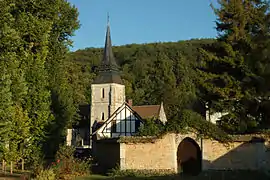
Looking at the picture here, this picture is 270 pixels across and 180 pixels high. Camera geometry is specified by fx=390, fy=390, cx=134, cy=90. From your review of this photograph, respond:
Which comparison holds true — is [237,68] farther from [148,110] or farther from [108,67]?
[108,67]

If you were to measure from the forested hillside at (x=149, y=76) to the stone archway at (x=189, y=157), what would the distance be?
2743 centimetres

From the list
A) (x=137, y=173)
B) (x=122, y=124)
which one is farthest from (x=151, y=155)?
(x=122, y=124)

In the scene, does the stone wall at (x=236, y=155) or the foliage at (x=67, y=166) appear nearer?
the foliage at (x=67, y=166)

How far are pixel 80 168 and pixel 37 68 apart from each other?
250 inches

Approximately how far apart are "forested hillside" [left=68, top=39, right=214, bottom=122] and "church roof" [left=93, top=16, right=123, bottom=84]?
427cm

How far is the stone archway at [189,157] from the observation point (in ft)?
71.1

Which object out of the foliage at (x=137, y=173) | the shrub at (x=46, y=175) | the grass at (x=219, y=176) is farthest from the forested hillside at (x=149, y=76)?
the shrub at (x=46, y=175)

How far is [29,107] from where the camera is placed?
74.4ft

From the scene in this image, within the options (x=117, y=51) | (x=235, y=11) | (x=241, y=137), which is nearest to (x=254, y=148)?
(x=241, y=137)

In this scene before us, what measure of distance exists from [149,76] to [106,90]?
25.4 metres

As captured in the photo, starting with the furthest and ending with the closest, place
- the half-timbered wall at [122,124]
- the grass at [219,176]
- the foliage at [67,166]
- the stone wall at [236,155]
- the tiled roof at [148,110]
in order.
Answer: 1. the tiled roof at [148,110]
2. the half-timbered wall at [122,124]
3. the stone wall at [236,155]
4. the foliage at [67,166]
5. the grass at [219,176]

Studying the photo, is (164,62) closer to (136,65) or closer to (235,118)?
(136,65)

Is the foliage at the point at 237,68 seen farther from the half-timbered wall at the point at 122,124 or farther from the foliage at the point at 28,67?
the half-timbered wall at the point at 122,124

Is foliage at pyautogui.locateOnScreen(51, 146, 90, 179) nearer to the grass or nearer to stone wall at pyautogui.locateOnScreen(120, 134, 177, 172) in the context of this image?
the grass
